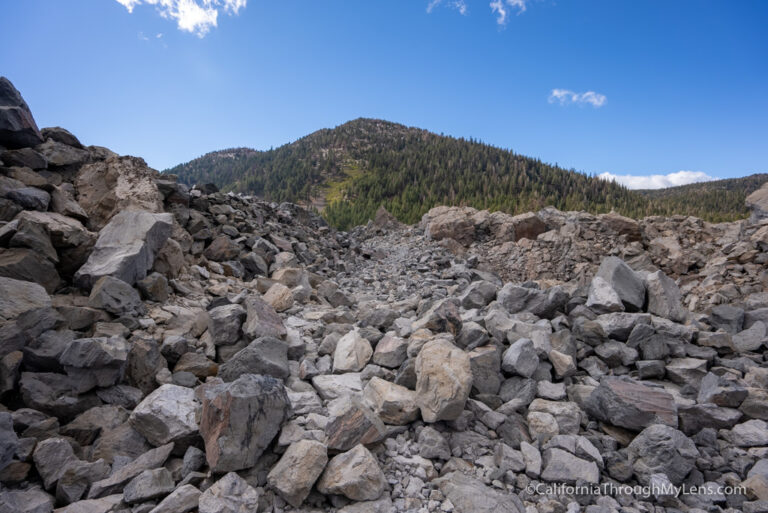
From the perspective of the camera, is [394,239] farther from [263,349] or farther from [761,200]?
[263,349]

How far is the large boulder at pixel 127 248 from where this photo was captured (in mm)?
5328

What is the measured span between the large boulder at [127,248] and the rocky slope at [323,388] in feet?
0.10

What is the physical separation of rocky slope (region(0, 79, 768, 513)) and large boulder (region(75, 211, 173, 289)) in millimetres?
30

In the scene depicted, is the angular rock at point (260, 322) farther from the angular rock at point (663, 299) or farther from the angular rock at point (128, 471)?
the angular rock at point (663, 299)

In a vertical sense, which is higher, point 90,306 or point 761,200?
point 761,200

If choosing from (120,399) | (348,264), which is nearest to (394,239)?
(348,264)

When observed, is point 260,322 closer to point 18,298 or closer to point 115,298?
point 115,298

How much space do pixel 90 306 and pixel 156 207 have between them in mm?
3870

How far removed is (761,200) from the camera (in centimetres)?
1422

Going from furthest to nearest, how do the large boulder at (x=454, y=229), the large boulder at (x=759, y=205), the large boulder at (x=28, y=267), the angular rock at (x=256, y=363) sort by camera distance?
1. the large boulder at (x=454, y=229)
2. the large boulder at (x=759, y=205)
3. the large boulder at (x=28, y=267)
4. the angular rock at (x=256, y=363)

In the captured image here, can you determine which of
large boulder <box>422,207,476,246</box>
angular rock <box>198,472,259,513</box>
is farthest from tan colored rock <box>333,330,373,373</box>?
large boulder <box>422,207,476,246</box>

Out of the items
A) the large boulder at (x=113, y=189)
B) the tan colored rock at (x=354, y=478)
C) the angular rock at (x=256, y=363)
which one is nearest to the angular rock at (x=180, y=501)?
the tan colored rock at (x=354, y=478)

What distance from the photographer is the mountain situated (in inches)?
2143

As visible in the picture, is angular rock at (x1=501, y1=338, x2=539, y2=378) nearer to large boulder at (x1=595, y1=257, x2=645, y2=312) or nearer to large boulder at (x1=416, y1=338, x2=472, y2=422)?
large boulder at (x1=416, y1=338, x2=472, y2=422)
